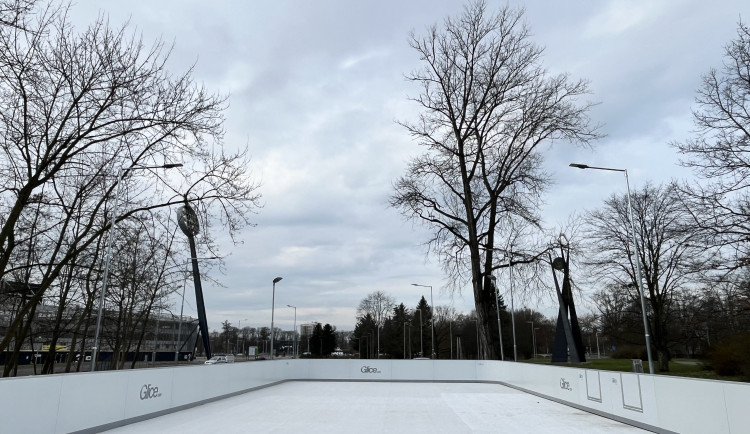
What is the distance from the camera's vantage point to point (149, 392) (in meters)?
13.5

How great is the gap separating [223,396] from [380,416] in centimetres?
791

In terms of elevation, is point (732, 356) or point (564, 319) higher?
point (564, 319)

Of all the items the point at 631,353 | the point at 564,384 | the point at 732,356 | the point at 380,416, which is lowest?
the point at 380,416

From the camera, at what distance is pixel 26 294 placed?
17672 mm

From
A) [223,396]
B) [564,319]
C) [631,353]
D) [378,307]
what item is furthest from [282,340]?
[223,396]

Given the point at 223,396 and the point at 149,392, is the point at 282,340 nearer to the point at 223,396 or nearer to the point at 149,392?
the point at 223,396

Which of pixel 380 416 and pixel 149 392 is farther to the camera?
pixel 380 416

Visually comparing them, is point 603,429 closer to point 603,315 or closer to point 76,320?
point 76,320

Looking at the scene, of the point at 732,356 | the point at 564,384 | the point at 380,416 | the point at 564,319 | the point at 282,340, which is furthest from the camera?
the point at 282,340

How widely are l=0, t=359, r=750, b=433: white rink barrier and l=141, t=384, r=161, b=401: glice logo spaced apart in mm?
26

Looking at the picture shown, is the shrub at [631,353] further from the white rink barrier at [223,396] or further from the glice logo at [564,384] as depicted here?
the glice logo at [564,384]

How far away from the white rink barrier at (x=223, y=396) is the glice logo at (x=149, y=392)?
0.08 feet

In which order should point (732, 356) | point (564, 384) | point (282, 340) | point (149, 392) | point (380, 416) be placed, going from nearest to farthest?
point (149, 392) < point (380, 416) < point (564, 384) < point (732, 356) < point (282, 340)

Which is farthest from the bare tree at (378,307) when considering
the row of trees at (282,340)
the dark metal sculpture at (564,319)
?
the dark metal sculpture at (564,319)
